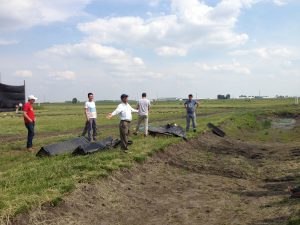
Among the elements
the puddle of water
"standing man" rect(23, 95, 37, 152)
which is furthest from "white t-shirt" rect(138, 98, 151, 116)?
the puddle of water

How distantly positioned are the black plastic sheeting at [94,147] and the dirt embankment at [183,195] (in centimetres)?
148

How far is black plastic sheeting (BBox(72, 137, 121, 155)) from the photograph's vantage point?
13258 mm

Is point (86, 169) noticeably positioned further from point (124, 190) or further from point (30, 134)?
point (30, 134)

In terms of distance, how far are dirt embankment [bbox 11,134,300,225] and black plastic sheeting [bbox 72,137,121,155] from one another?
58.3 inches

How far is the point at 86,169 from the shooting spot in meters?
10.8

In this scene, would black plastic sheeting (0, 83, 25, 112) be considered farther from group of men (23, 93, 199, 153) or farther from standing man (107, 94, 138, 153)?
standing man (107, 94, 138, 153)

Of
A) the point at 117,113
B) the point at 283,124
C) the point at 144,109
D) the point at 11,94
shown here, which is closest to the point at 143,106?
the point at 144,109

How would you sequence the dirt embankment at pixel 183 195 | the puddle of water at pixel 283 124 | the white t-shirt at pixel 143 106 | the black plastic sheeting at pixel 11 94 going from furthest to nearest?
1. the puddle of water at pixel 283 124
2. the black plastic sheeting at pixel 11 94
3. the white t-shirt at pixel 143 106
4. the dirt embankment at pixel 183 195

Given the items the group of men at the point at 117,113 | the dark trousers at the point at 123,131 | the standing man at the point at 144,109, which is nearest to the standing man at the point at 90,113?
the group of men at the point at 117,113

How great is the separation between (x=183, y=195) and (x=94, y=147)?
421cm

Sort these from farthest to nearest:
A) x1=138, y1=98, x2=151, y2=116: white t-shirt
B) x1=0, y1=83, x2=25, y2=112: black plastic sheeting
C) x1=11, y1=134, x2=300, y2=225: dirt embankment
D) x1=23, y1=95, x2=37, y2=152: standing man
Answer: x1=0, y1=83, x2=25, y2=112: black plastic sheeting
x1=138, y1=98, x2=151, y2=116: white t-shirt
x1=23, y1=95, x2=37, y2=152: standing man
x1=11, y1=134, x2=300, y2=225: dirt embankment

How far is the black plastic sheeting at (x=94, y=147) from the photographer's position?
13258 mm

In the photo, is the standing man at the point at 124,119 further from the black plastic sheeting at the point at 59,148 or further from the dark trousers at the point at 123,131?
the black plastic sheeting at the point at 59,148

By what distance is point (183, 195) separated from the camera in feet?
34.8
